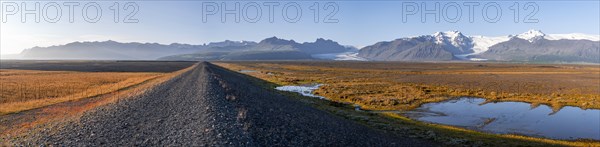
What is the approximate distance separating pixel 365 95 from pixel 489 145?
33.9m

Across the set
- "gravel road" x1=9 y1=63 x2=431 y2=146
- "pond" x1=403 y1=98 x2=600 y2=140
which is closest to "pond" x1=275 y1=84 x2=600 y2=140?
"pond" x1=403 y1=98 x2=600 y2=140

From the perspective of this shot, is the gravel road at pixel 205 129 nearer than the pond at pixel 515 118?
Yes

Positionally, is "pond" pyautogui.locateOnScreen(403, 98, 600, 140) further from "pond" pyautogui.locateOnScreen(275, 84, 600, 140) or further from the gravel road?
the gravel road

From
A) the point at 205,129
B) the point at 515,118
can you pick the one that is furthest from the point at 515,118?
the point at 205,129

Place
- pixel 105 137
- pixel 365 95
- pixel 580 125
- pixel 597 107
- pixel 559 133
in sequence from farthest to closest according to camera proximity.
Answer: pixel 365 95 < pixel 597 107 < pixel 580 125 < pixel 559 133 < pixel 105 137

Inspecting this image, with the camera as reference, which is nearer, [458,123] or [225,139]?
[225,139]

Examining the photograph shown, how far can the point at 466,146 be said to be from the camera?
2739 cm

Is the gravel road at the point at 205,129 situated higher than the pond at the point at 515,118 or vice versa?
the gravel road at the point at 205,129

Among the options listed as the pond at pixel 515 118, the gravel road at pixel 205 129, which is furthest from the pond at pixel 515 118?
the gravel road at pixel 205 129

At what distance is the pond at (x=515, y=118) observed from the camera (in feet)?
115

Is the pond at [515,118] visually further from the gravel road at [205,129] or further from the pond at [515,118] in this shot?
the gravel road at [205,129]

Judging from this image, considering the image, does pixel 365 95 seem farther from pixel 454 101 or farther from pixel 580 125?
pixel 580 125

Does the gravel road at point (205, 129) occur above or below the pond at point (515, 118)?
above

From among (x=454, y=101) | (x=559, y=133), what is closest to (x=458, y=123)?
(x=559, y=133)
